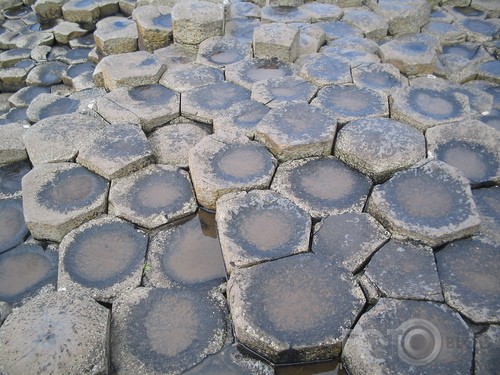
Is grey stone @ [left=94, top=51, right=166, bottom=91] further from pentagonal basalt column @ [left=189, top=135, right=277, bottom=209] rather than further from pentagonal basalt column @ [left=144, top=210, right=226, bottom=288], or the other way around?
pentagonal basalt column @ [left=144, top=210, right=226, bottom=288]

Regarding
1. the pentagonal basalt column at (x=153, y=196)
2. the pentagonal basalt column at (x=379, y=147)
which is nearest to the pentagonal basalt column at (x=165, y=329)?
the pentagonal basalt column at (x=153, y=196)

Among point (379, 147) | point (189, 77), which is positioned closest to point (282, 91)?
point (189, 77)

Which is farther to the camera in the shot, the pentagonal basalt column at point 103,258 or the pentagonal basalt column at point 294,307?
the pentagonal basalt column at point 103,258

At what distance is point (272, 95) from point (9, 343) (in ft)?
7.68

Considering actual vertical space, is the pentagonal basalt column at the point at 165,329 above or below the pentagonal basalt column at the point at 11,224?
above

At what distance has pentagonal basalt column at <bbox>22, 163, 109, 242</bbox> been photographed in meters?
2.34

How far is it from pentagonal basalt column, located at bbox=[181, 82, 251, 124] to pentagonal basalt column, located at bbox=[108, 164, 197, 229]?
0.59m

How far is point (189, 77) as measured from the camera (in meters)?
3.46

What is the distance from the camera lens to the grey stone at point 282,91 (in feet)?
10.2

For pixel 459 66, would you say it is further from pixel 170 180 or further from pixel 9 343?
pixel 9 343

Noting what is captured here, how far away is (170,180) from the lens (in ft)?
8.61

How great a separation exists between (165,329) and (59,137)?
64.7 inches

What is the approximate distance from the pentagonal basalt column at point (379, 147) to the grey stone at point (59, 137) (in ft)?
5.80

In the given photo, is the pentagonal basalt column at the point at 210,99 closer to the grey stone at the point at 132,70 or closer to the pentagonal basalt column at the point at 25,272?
the grey stone at the point at 132,70
